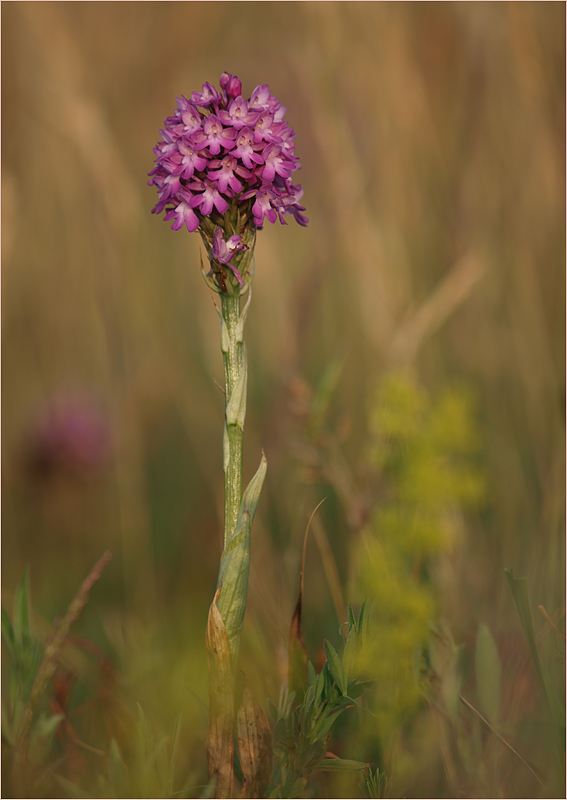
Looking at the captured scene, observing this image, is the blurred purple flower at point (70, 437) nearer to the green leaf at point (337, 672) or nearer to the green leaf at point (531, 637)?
the green leaf at point (337, 672)

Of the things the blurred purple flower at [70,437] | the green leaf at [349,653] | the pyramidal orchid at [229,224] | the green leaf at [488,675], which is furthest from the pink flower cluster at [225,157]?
the blurred purple flower at [70,437]

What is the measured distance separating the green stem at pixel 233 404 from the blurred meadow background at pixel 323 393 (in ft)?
1.62

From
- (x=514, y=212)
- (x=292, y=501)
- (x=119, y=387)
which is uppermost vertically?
(x=514, y=212)

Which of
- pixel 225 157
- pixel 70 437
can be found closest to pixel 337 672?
pixel 225 157

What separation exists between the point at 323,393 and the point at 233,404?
72 cm

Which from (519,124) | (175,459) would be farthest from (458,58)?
(175,459)

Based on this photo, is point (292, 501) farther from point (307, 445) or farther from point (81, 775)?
point (81, 775)

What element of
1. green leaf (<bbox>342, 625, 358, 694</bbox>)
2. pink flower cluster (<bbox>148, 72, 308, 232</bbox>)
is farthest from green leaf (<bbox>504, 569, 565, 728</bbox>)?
pink flower cluster (<bbox>148, 72, 308, 232</bbox>)

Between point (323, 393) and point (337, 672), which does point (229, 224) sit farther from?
point (337, 672)

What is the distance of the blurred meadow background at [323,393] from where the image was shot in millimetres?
1695

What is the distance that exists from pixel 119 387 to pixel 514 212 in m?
2.56

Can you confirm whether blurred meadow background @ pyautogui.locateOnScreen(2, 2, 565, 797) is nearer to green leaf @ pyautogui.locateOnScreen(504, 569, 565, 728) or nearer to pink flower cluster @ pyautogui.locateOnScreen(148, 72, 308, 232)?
green leaf @ pyautogui.locateOnScreen(504, 569, 565, 728)

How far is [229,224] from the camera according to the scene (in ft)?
5.21

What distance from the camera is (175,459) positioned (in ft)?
13.6
